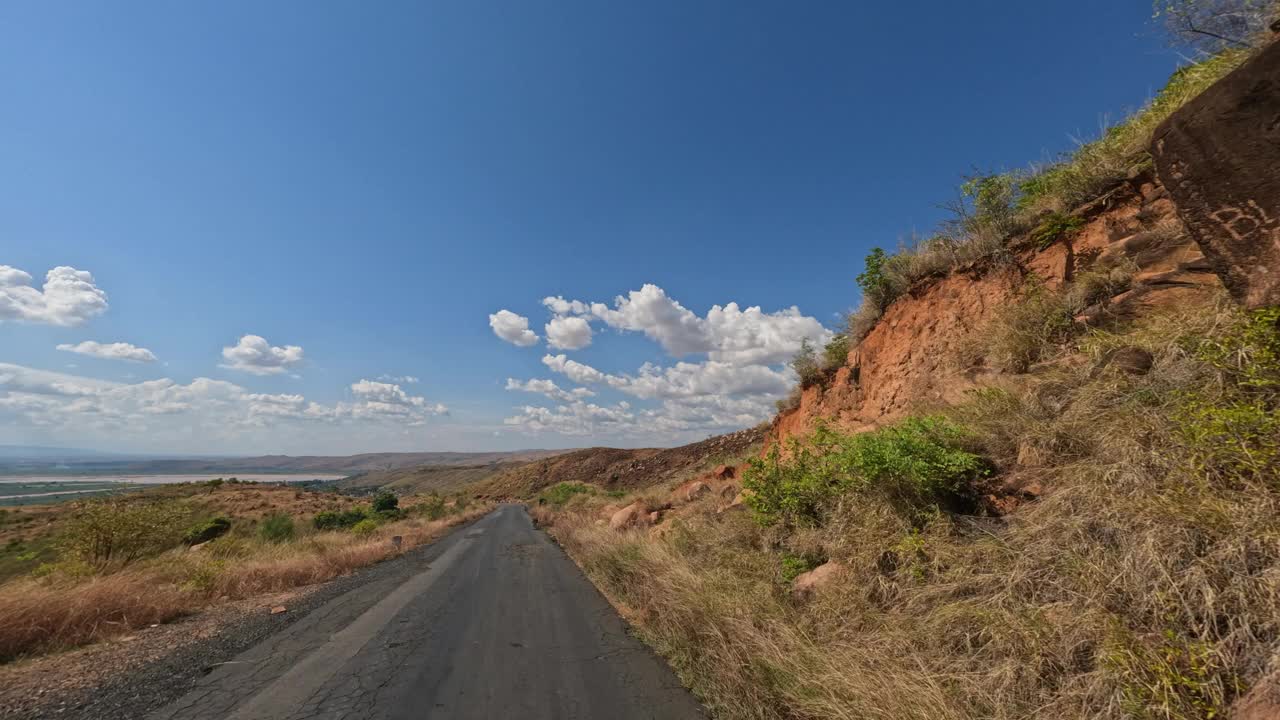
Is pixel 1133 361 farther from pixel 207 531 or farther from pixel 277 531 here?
pixel 207 531

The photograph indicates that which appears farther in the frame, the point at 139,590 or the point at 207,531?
the point at 207,531

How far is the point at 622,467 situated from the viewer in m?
53.0

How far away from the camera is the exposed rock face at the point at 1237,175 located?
3559 millimetres

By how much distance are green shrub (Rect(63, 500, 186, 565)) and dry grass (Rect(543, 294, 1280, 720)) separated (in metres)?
13.3

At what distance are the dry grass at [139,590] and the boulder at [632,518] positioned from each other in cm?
823

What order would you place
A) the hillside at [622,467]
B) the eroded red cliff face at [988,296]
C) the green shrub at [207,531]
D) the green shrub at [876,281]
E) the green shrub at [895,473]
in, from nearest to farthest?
1. the green shrub at [895,473]
2. the eroded red cliff face at [988,296]
3. the green shrub at [876,281]
4. the green shrub at [207,531]
5. the hillside at [622,467]

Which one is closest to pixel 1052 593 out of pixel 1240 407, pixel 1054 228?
pixel 1240 407

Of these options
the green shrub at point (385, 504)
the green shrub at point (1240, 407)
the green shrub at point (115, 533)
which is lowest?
the green shrub at point (385, 504)

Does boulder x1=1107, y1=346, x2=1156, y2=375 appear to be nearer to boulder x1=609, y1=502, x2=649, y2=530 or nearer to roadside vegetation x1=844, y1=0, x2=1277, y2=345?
roadside vegetation x1=844, y1=0, x2=1277, y2=345

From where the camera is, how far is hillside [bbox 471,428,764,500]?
31420 millimetres

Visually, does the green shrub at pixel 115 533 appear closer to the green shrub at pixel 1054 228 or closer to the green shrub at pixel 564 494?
the green shrub at pixel 1054 228

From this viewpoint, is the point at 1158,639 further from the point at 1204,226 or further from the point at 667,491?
the point at 667,491

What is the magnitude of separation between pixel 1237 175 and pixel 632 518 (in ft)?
49.2

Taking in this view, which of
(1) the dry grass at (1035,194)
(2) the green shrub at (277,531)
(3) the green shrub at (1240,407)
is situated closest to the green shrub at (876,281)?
(1) the dry grass at (1035,194)
